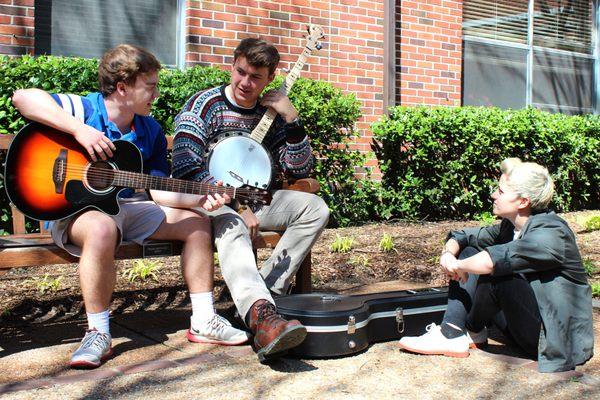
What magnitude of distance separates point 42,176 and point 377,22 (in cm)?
581

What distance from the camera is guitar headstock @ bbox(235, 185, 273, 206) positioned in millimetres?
3951

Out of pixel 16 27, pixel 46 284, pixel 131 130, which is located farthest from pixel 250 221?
pixel 16 27

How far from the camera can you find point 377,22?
8516mm

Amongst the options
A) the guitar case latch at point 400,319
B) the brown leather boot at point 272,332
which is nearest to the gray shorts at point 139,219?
the brown leather boot at point 272,332

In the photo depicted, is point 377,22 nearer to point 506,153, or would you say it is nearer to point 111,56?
point 506,153

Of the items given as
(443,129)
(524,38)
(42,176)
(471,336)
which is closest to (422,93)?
(443,129)

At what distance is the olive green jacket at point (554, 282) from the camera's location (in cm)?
327

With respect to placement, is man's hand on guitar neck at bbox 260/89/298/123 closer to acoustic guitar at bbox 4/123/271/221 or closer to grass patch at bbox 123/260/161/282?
acoustic guitar at bbox 4/123/271/221

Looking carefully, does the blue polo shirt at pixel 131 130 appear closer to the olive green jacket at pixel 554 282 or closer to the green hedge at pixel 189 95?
the olive green jacket at pixel 554 282

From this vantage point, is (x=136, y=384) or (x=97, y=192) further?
(x=97, y=192)

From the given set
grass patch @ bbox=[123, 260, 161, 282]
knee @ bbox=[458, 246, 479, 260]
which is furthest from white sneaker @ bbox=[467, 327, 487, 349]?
grass patch @ bbox=[123, 260, 161, 282]

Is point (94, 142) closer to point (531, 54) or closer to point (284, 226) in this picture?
point (284, 226)

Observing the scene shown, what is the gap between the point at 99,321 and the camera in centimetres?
347

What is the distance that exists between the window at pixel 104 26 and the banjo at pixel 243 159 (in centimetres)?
318
